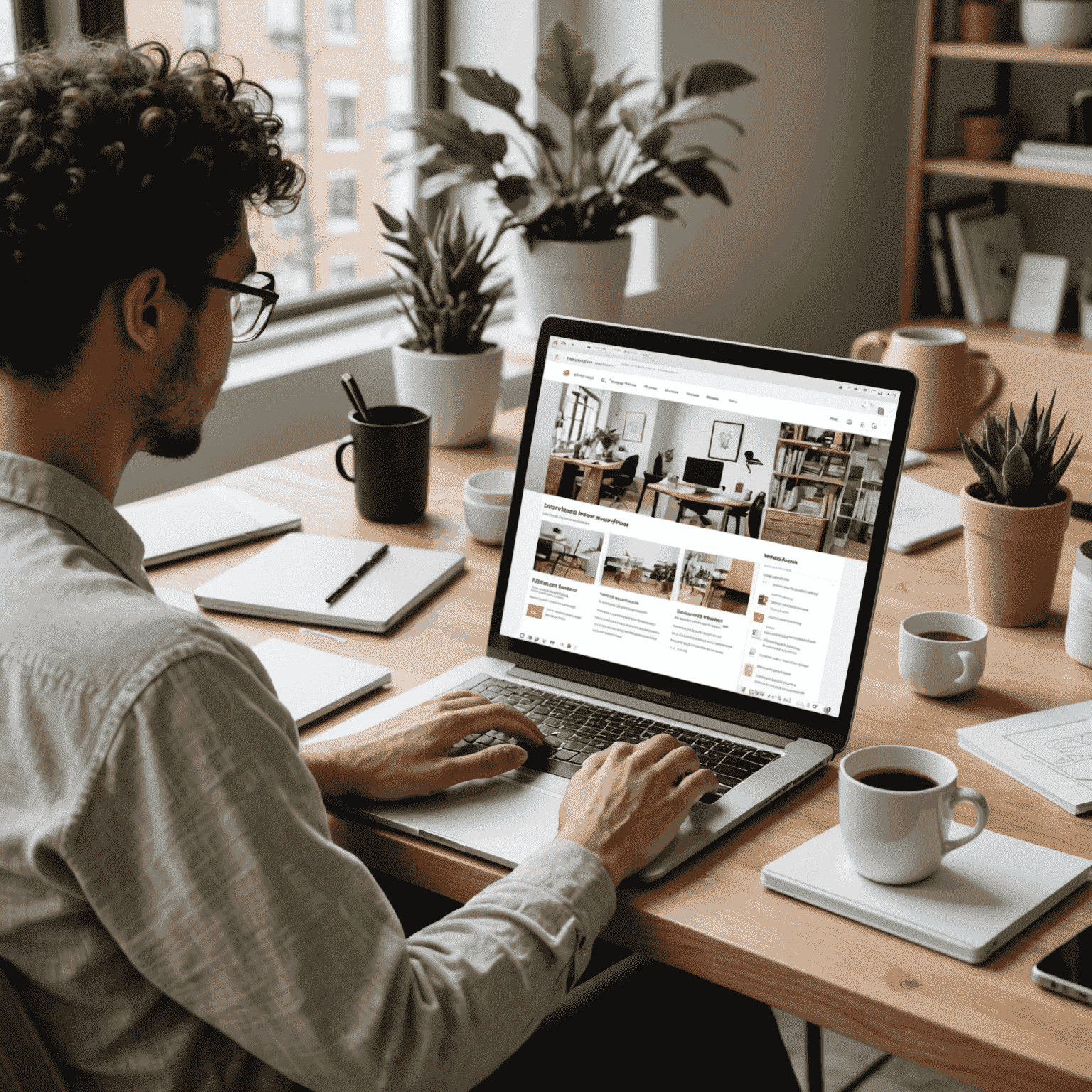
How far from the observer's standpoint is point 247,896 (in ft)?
2.22

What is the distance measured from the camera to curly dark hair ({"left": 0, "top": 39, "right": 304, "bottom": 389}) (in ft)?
2.61

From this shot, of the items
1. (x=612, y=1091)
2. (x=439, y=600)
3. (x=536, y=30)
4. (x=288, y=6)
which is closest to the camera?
(x=612, y=1091)

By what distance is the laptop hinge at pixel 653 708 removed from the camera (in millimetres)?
1074

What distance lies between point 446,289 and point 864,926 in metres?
1.20

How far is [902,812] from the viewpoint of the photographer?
0.84 metres

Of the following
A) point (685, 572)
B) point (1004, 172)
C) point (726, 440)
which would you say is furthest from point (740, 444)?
point (1004, 172)

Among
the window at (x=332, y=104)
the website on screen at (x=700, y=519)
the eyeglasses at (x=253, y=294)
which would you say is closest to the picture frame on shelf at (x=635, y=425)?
the website on screen at (x=700, y=519)

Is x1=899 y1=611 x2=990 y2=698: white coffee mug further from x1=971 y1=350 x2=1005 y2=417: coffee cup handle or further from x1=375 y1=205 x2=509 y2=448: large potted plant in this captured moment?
x1=375 y1=205 x2=509 y2=448: large potted plant

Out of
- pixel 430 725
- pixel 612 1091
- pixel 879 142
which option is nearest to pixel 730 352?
pixel 430 725

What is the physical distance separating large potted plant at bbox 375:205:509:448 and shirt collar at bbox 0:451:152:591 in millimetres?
998

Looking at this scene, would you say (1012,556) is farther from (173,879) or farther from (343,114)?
(343,114)

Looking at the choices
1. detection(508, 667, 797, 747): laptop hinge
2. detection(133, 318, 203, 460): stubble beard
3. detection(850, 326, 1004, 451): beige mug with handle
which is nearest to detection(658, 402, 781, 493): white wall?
detection(508, 667, 797, 747): laptop hinge

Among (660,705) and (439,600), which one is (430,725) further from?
(439,600)

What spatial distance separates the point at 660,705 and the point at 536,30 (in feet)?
6.23
